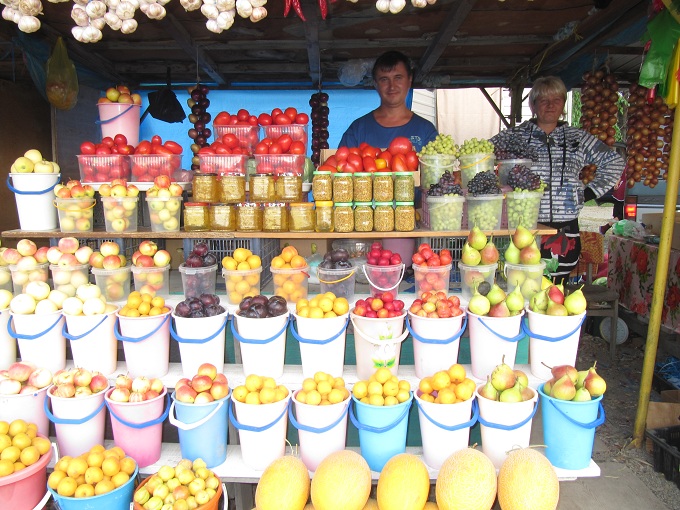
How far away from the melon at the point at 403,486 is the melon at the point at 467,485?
79mm

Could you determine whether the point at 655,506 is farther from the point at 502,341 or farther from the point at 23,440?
the point at 23,440

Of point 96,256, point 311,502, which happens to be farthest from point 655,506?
point 96,256

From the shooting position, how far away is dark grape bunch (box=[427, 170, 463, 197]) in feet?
9.51

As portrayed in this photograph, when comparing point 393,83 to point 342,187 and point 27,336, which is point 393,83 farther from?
point 27,336

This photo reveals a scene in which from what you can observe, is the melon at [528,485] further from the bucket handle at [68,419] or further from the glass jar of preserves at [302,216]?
the bucket handle at [68,419]

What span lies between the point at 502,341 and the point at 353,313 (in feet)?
2.54

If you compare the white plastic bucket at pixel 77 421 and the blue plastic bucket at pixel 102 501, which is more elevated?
the white plastic bucket at pixel 77 421

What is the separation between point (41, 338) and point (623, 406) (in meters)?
4.24

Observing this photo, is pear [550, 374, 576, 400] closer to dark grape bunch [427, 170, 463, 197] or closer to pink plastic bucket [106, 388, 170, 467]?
dark grape bunch [427, 170, 463, 197]

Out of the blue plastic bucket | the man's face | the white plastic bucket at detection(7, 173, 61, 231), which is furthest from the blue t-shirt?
the blue plastic bucket

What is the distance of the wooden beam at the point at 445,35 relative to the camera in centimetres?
355

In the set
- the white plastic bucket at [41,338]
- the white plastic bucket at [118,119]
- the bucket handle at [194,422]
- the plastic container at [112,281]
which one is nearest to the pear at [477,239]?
the bucket handle at [194,422]

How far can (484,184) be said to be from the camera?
114 inches

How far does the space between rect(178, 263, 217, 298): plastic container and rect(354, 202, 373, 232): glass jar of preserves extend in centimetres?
86
